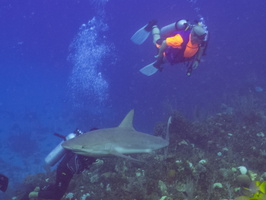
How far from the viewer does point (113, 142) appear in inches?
168

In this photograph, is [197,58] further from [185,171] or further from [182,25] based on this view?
[185,171]

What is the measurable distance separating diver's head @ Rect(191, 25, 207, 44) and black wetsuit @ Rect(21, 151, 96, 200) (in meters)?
5.41

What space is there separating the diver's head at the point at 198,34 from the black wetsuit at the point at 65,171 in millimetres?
5406

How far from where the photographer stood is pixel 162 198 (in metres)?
4.44

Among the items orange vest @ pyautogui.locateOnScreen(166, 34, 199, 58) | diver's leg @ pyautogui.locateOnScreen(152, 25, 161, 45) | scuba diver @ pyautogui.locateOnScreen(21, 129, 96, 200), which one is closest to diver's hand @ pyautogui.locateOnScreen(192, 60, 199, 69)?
orange vest @ pyautogui.locateOnScreen(166, 34, 199, 58)

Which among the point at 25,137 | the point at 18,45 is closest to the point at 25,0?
the point at 18,45

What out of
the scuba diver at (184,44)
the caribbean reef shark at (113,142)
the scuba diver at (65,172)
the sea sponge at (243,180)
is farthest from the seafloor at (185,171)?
the scuba diver at (184,44)

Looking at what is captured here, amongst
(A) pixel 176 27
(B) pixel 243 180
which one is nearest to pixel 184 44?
(A) pixel 176 27

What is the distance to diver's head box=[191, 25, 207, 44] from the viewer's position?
6.83 metres

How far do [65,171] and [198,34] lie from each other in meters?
6.21

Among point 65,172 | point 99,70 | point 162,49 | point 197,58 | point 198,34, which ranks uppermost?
point 198,34

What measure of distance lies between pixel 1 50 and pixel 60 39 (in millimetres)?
25039

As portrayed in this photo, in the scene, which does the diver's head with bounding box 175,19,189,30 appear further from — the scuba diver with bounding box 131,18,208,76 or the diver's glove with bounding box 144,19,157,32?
the diver's glove with bounding box 144,19,157,32

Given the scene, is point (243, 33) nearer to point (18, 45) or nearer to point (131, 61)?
point (131, 61)
